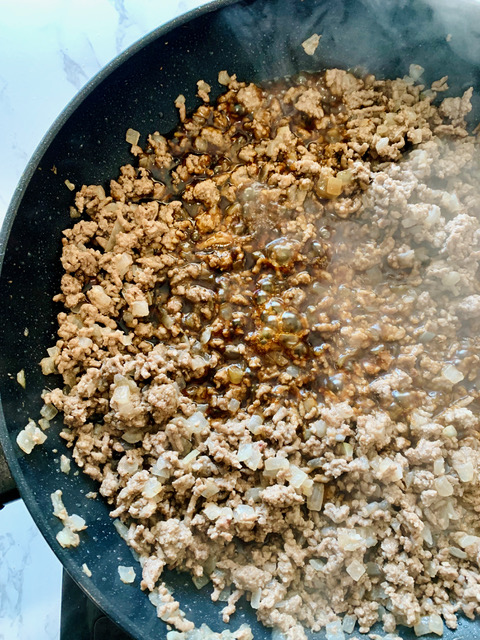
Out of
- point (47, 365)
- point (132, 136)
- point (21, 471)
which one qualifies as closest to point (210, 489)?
point (21, 471)

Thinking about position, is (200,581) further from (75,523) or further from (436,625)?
(436,625)

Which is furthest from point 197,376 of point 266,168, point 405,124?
point 405,124

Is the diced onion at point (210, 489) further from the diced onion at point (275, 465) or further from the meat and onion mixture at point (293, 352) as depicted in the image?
the diced onion at point (275, 465)

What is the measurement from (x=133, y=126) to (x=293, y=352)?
1097mm

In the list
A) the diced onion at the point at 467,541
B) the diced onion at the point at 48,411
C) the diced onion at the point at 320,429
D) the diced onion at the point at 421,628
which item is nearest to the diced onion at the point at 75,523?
the diced onion at the point at 48,411

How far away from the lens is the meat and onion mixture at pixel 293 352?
218 centimetres

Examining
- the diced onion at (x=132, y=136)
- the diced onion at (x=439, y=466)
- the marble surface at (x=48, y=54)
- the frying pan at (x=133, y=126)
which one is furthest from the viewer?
the marble surface at (x=48, y=54)

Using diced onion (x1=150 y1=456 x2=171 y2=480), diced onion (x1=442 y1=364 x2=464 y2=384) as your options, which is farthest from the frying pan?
diced onion (x1=442 y1=364 x2=464 y2=384)

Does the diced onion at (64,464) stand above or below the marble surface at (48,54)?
below

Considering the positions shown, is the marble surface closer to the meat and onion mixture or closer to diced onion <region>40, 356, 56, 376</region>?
the meat and onion mixture

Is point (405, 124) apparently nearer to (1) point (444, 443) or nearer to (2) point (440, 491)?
(1) point (444, 443)

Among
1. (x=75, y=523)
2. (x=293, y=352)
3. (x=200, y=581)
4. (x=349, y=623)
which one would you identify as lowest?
(x=349, y=623)

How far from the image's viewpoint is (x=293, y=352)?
236 cm

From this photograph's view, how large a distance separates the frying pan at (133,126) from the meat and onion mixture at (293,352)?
6cm
